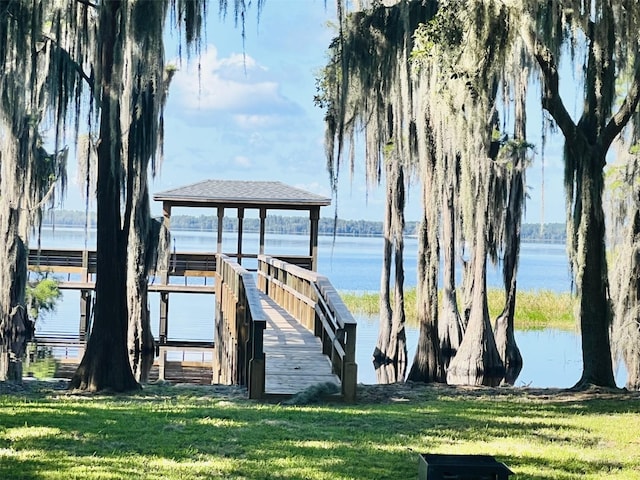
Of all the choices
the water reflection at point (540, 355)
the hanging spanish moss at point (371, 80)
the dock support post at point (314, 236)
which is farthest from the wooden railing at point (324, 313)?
the dock support post at point (314, 236)

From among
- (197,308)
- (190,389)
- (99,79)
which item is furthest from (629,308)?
(197,308)

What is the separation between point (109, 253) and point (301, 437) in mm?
4846

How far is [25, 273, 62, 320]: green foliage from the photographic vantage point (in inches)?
938

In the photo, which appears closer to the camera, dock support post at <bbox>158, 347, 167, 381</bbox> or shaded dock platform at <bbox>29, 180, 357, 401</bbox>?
shaded dock platform at <bbox>29, 180, 357, 401</bbox>

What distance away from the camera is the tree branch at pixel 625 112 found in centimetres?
902

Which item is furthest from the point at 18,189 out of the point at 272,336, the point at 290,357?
the point at 290,357

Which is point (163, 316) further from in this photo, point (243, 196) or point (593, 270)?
point (593, 270)

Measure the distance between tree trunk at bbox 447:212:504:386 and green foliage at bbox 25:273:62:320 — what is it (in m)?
11.3

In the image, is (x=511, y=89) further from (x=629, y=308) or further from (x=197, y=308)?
(x=197, y=308)

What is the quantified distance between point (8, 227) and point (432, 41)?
11.8 meters

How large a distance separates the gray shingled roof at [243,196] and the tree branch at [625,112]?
15.5 m

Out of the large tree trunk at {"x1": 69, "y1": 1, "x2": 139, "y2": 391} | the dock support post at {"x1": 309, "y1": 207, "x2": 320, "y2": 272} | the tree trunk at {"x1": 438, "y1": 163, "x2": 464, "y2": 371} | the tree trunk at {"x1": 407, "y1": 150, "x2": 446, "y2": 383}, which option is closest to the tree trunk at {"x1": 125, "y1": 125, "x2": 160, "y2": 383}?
the dock support post at {"x1": 309, "y1": 207, "x2": 320, "y2": 272}

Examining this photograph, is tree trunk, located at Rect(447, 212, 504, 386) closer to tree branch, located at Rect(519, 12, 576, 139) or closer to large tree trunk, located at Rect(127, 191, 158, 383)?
large tree trunk, located at Rect(127, 191, 158, 383)

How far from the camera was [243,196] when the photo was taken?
2495cm
